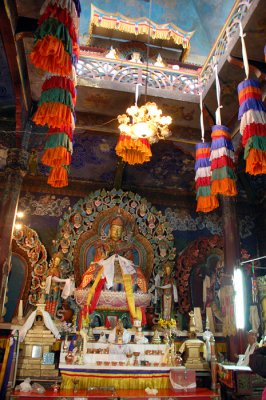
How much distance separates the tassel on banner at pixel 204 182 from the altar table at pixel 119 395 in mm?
3462

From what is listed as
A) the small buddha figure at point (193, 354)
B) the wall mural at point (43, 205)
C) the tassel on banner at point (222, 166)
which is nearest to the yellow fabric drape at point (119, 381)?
the small buddha figure at point (193, 354)

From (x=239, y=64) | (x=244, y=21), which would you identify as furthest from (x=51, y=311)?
(x=244, y=21)

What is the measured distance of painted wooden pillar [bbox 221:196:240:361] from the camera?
A: 275 inches

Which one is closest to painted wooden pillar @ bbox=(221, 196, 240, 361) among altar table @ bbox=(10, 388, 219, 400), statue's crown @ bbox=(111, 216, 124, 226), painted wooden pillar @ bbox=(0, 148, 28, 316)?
altar table @ bbox=(10, 388, 219, 400)

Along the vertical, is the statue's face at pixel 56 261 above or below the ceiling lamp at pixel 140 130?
below

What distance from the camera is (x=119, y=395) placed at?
5.96 metres

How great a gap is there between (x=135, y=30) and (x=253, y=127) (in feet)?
29.7

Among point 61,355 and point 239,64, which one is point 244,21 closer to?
point 239,64

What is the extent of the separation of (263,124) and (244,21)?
2.07 m

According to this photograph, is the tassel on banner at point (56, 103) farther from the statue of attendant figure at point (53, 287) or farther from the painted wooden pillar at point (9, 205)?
the statue of attendant figure at point (53, 287)

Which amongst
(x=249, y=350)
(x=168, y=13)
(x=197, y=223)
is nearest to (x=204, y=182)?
(x=249, y=350)

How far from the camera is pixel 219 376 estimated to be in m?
6.83

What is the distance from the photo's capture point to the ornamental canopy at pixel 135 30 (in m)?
12.3

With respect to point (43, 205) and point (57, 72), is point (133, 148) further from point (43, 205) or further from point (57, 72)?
point (43, 205)
